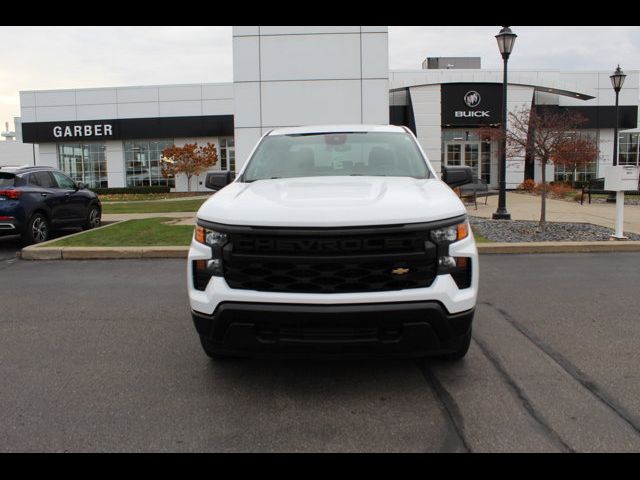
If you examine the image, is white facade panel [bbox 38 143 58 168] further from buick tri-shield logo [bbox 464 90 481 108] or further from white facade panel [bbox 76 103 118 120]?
buick tri-shield logo [bbox 464 90 481 108]

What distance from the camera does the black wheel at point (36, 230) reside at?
10422 millimetres

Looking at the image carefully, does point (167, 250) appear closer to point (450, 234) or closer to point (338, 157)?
point (338, 157)

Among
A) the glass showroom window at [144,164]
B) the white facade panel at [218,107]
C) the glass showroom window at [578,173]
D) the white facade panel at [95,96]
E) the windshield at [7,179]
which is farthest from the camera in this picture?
the glass showroom window at [144,164]

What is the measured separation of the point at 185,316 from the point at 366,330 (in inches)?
114

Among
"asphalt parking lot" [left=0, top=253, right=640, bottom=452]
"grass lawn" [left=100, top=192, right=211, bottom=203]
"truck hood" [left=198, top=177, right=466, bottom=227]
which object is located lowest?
"asphalt parking lot" [left=0, top=253, right=640, bottom=452]

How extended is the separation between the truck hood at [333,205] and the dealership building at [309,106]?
8.66 m

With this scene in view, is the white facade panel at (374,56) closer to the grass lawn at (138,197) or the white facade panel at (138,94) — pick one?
the grass lawn at (138,197)

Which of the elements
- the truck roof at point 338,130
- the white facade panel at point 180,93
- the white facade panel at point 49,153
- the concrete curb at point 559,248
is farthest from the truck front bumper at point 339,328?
the white facade panel at point 49,153

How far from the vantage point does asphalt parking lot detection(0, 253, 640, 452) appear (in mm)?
3066

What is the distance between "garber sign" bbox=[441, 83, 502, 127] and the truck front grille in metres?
25.1

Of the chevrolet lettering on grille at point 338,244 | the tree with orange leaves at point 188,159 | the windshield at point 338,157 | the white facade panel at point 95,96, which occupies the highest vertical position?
the white facade panel at point 95,96

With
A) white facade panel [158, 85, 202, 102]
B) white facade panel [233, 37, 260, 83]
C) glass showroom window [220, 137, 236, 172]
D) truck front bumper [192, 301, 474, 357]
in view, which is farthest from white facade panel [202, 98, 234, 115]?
truck front bumper [192, 301, 474, 357]

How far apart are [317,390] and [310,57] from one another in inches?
392

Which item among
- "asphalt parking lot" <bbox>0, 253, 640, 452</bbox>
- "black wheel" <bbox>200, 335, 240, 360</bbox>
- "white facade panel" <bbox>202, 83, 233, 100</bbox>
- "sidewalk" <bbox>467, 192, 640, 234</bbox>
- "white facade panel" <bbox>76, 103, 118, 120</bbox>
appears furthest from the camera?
"white facade panel" <bbox>76, 103, 118, 120</bbox>
